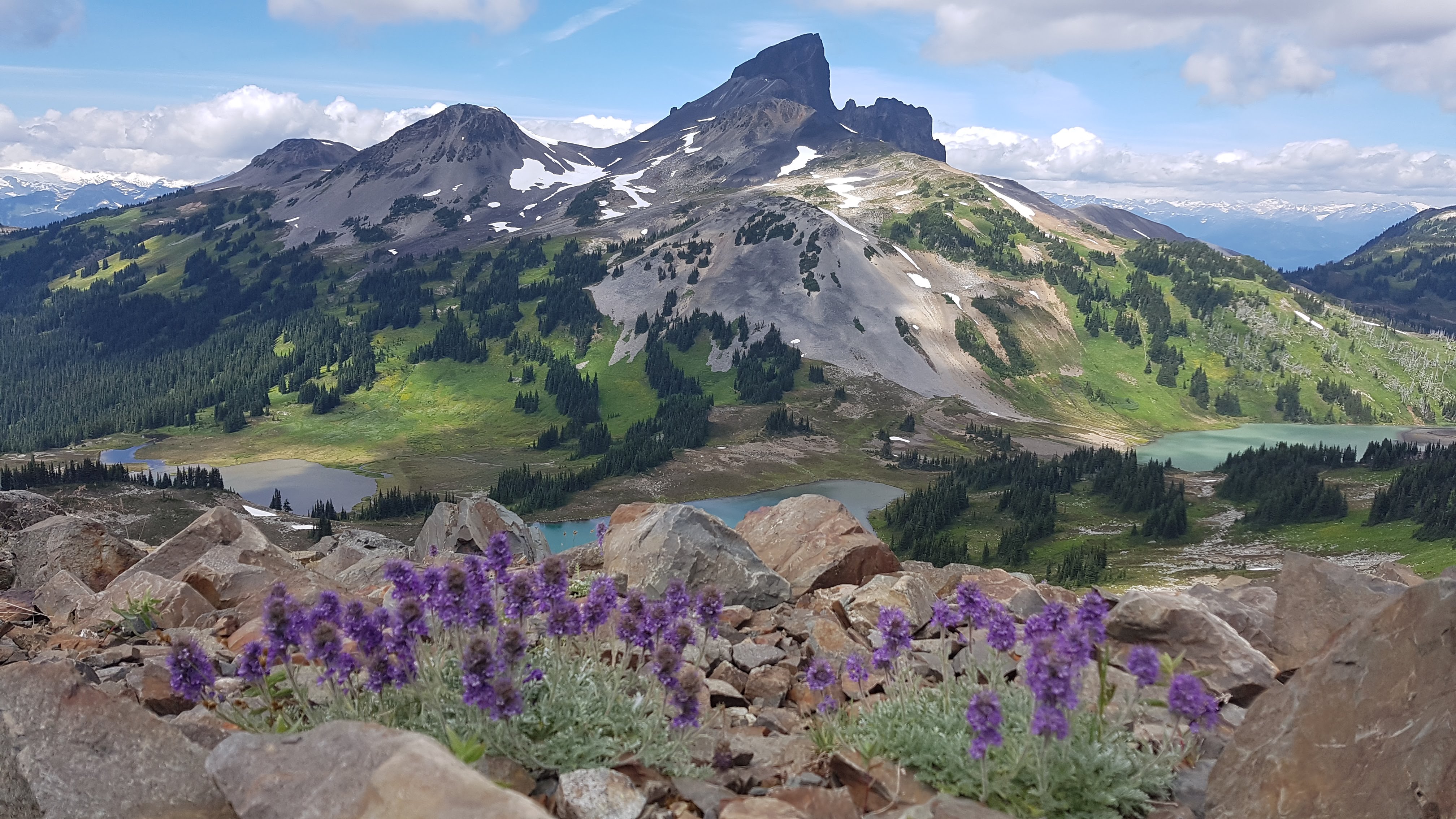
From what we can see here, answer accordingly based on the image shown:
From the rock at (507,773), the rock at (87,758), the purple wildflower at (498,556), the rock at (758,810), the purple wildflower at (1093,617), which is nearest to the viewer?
the rock at (87,758)

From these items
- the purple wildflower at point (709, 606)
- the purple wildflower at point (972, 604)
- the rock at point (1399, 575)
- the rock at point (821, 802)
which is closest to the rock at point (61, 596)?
the purple wildflower at point (709, 606)

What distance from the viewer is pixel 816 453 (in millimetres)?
180875

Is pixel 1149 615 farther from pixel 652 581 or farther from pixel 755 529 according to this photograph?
pixel 755 529

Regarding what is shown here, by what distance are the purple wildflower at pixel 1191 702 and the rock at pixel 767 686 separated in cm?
552

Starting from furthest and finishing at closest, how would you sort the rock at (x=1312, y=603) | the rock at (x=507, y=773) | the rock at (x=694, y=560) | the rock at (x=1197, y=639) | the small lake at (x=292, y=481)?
the small lake at (x=292, y=481), the rock at (x=694, y=560), the rock at (x=1312, y=603), the rock at (x=1197, y=639), the rock at (x=507, y=773)

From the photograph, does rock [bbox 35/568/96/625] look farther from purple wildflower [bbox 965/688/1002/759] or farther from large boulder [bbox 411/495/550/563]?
purple wildflower [bbox 965/688/1002/759]

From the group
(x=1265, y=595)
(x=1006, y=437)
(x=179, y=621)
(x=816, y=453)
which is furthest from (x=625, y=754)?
(x=1006, y=437)

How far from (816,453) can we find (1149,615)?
16788 cm

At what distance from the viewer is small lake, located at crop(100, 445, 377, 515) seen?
156250mm

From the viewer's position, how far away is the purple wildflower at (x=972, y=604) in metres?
9.96

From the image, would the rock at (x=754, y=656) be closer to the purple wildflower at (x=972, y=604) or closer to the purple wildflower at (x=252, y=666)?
the purple wildflower at (x=972, y=604)

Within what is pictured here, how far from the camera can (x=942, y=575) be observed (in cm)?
2253

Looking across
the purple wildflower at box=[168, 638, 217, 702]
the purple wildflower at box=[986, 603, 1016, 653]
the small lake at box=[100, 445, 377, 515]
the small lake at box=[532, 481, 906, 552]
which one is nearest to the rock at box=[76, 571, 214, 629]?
the purple wildflower at box=[168, 638, 217, 702]

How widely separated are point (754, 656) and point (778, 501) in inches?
4777
